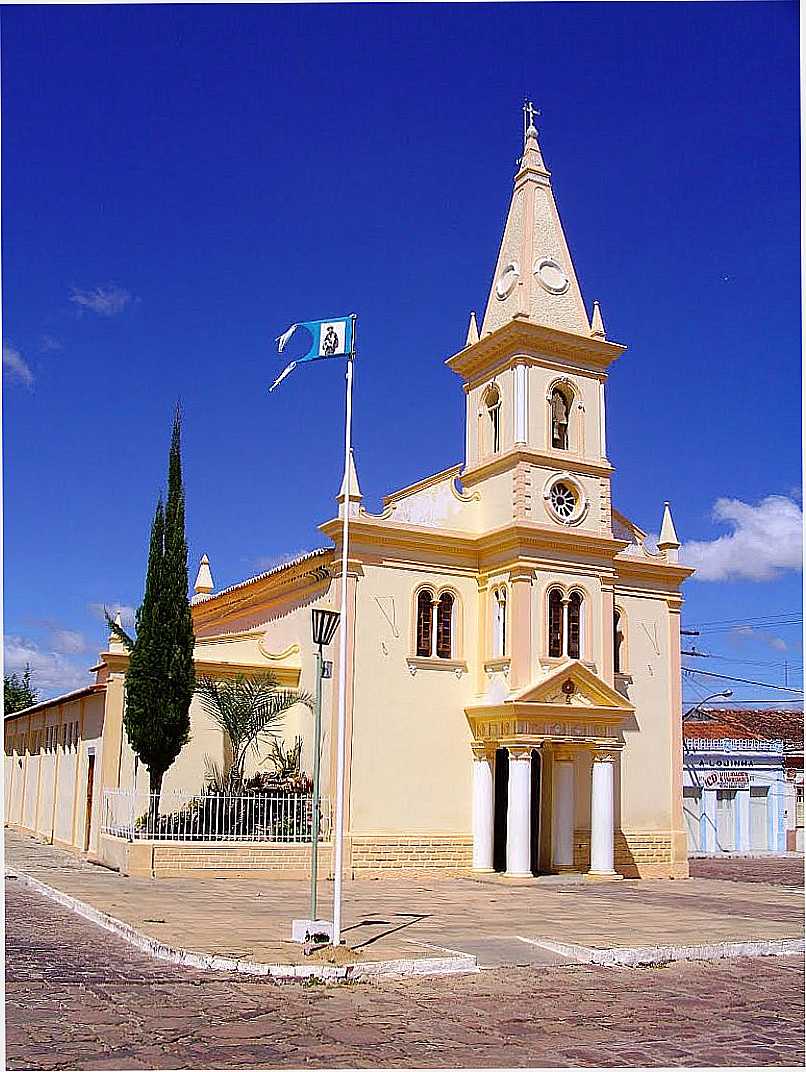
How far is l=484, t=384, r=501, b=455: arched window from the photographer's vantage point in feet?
91.4

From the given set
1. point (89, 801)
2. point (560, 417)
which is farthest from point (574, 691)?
point (89, 801)

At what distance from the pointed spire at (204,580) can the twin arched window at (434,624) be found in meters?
15.6

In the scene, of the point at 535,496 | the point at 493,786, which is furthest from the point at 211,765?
the point at 535,496

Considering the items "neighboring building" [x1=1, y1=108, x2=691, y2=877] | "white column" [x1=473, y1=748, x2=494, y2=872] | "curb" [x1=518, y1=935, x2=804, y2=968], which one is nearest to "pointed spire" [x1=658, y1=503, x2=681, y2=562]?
"neighboring building" [x1=1, y1=108, x2=691, y2=877]

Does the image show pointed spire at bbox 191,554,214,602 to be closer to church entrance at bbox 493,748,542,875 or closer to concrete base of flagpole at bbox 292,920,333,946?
church entrance at bbox 493,748,542,875

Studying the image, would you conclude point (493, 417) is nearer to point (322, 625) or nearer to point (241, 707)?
point (241, 707)

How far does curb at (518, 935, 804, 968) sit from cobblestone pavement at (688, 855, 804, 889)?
416 inches

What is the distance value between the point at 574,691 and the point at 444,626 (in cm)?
329

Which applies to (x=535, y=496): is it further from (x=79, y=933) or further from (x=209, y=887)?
(x=79, y=933)

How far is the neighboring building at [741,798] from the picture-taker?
120 feet

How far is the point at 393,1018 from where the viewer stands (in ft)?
32.4

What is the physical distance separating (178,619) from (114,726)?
3.40 meters

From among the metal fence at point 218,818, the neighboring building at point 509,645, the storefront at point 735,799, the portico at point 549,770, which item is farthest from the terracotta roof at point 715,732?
the metal fence at point 218,818

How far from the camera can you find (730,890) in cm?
2398
